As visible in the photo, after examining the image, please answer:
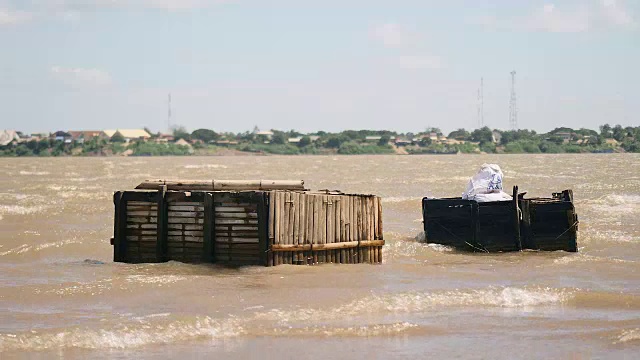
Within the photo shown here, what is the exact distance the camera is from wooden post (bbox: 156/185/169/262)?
2416cm

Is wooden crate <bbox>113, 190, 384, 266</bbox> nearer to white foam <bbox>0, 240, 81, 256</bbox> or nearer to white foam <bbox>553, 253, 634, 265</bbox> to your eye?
white foam <bbox>553, 253, 634, 265</bbox>

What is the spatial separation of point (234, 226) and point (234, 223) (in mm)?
80

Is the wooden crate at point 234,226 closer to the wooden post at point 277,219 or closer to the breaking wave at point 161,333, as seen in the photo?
the wooden post at point 277,219

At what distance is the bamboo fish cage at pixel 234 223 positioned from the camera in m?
23.7

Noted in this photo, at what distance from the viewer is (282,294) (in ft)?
70.9

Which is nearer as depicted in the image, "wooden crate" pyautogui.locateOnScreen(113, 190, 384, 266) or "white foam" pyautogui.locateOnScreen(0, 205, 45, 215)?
"wooden crate" pyautogui.locateOnScreen(113, 190, 384, 266)

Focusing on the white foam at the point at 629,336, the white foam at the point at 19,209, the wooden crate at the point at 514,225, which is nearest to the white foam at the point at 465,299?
the white foam at the point at 629,336

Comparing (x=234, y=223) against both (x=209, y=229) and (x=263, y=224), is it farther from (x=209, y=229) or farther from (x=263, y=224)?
(x=263, y=224)

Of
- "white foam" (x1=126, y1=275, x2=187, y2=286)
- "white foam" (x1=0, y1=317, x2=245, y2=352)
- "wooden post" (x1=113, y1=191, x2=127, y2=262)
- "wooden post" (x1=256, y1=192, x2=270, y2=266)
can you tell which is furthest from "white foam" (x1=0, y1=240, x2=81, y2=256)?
"white foam" (x1=0, y1=317, x2=245, y2=352)

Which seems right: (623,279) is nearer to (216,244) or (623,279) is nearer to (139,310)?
(216,244)

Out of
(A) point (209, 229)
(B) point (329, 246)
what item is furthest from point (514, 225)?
(A) point (209, 229)

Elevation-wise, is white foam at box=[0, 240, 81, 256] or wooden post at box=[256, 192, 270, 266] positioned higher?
wooden post at box=[256, 192, 270, 266]

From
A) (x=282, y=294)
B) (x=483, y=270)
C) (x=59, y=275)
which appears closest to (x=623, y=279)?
(x=483, y=270)

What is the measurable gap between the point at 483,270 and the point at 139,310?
9.26 m
